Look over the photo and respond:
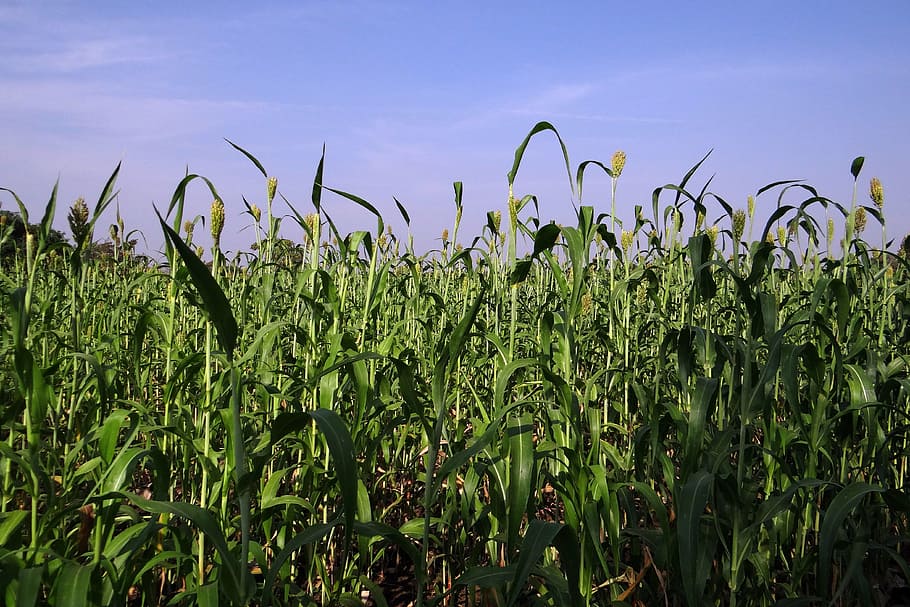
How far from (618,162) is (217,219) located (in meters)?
1.30

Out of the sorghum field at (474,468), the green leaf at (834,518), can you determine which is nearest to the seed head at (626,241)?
the sorghum field at (474,468)

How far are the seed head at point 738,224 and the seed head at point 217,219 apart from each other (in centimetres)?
179

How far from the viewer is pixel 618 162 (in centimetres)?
223

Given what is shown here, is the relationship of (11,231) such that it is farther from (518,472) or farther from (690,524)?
(690,524)

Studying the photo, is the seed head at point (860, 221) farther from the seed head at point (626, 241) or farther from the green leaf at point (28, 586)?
the green leaf at point (28, 586)

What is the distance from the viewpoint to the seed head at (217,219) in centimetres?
174

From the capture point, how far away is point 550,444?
168 centimetres

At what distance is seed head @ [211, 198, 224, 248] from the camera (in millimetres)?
1741

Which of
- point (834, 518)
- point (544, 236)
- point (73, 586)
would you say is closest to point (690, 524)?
point (834, 518)

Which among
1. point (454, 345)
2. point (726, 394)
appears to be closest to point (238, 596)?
point (454, 345)

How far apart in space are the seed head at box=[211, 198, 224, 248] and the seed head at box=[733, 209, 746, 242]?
179cm

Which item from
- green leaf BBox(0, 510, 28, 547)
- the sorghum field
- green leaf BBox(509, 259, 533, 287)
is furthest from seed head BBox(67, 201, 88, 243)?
green leaf BBox(509, 259, 533, 287)

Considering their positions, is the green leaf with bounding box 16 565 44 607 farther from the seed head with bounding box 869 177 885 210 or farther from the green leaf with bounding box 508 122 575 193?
the seed head with bounding box 869 177 885 210

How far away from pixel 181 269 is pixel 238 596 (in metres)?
0.92
